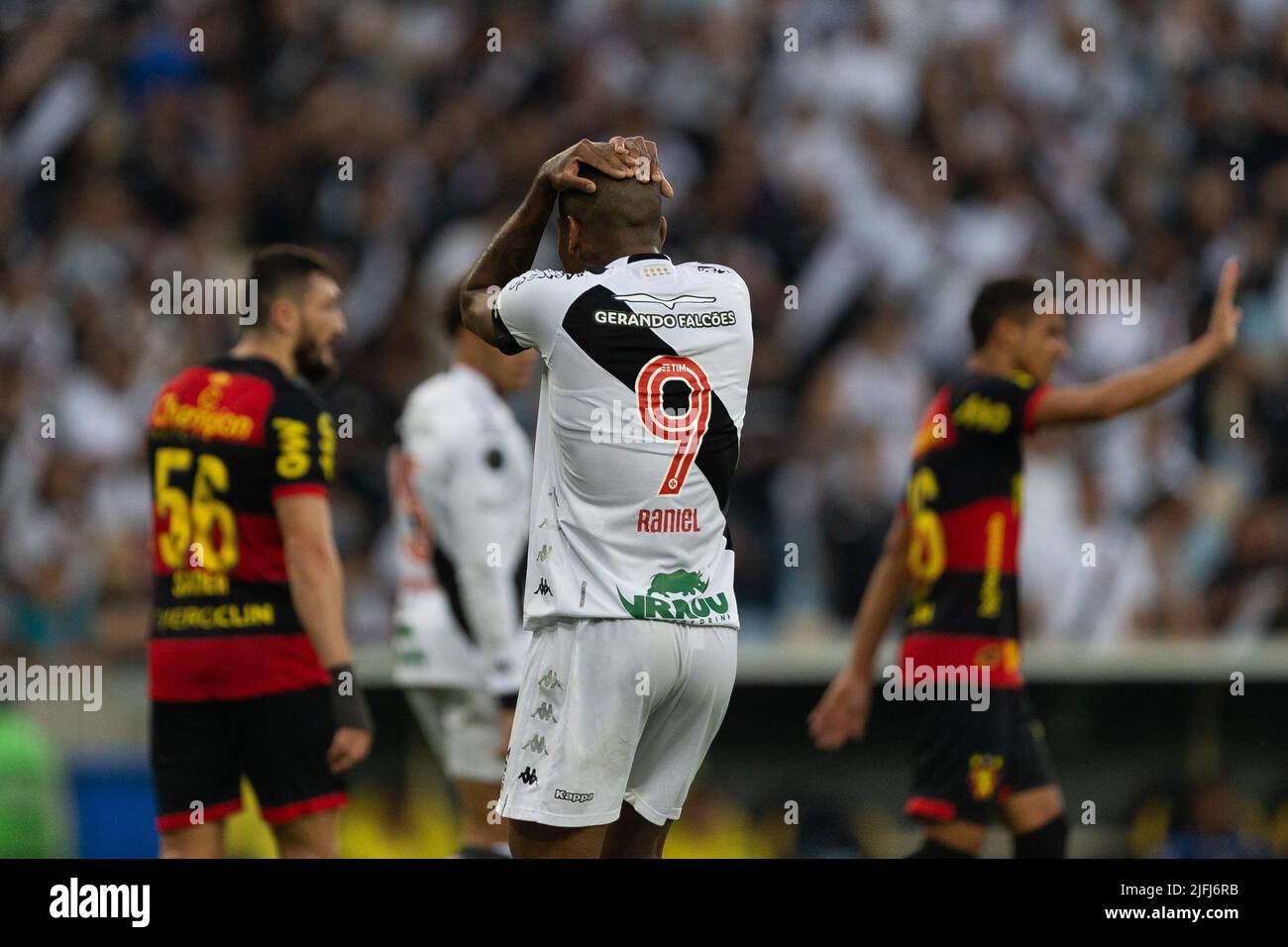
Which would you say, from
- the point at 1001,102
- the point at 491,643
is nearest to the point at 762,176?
the point at 1001,102

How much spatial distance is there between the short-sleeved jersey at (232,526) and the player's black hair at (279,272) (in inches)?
14.0

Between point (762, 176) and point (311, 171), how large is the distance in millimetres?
3233

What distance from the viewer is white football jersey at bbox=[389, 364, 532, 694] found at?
8.23 m

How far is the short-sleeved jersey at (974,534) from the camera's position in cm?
733

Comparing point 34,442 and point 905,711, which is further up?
point 34,442

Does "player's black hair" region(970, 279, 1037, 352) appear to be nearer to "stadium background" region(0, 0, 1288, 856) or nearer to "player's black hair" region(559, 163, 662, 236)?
"player's black hair" region(559, 163, 662, 236)

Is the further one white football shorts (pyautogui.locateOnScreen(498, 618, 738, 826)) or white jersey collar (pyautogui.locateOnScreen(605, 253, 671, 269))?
white jersey collar (pyautogui.locateOnScreen(605, 253, 671, 269))

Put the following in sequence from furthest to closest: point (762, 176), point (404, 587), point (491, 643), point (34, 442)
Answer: point (762, 176)
point (34, 442)
point (404, 587)
point (491, 643)

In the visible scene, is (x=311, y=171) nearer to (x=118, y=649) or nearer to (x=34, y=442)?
(x=34, y=442)

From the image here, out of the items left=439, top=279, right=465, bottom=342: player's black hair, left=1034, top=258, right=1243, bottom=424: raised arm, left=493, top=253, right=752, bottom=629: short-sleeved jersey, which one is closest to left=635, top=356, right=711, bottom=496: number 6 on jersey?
left=493, top=253, right=752, bottom=629: short-sleeved jersey

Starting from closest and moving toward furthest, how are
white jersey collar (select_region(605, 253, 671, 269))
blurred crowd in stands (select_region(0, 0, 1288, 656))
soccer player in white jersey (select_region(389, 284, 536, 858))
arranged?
white jersey collar (select_region(605, 253, 671, 269)), soccer player in white jersey (select_region(389, 284, 536, 858)), blurred crowd in stands (select_region(0, 0, 1288, 656))

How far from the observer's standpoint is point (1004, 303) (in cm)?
759

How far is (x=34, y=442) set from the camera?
12.2m
